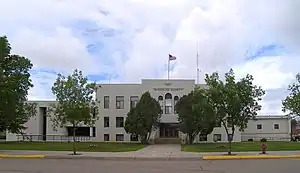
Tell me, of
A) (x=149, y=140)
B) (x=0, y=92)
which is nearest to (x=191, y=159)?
(x=0, y=92)

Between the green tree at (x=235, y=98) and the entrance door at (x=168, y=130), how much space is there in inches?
1356

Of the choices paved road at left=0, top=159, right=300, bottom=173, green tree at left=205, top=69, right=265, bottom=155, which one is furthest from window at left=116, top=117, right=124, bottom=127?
paved road at left=0, top=159, right=300, bottom=173

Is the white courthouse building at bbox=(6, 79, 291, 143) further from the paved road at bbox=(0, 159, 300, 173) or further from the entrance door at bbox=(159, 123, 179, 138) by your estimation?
the paved road at bbox=(0, 159, 300, 173)

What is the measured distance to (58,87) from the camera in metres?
32.8

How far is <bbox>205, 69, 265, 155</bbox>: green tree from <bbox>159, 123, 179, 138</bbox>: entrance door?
34.4m

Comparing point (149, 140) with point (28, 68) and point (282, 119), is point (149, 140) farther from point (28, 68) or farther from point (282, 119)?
point (282, 119)

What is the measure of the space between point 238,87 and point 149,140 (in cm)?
3067

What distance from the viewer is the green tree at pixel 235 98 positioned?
30.2 metres

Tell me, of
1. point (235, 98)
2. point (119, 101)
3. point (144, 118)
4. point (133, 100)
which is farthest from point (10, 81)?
point (133, 100)

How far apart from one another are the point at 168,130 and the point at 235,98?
36520 millimetres

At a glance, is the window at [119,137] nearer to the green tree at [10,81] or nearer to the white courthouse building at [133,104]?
the white courthouse building at [133,104]

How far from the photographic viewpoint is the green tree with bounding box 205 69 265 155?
30172mm

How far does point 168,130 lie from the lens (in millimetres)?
65812

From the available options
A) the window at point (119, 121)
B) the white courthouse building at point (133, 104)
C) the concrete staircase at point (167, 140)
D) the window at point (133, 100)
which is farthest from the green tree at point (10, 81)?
the concrete staircase at point (167, 140)
